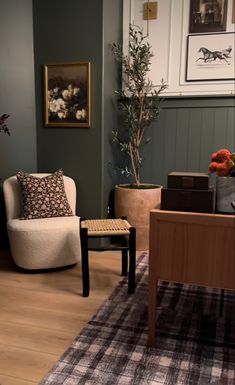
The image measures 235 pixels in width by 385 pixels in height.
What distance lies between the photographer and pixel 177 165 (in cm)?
366

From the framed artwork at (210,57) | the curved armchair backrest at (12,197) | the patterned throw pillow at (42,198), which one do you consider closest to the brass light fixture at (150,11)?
the framed artwork at (210,57)

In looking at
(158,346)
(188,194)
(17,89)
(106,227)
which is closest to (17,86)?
Answer: (17,89)

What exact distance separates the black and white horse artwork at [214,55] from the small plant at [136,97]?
47cm

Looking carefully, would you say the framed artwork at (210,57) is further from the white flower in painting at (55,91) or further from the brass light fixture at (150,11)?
the white flower in painting at (55,91)

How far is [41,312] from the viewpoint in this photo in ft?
7.05

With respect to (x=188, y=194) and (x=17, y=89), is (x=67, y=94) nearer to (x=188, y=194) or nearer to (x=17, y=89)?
(x=17, y=89)

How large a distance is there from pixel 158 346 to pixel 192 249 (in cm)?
55

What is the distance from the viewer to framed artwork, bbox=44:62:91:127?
318 cm

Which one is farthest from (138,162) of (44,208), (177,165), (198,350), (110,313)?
(198,350)

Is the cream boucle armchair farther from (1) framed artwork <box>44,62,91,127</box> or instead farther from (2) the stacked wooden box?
(2) the stacked wooden box

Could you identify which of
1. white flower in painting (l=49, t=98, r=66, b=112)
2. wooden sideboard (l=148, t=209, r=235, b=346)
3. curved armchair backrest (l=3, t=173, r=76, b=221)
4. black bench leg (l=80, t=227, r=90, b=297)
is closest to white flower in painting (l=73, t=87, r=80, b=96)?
white flower in painting (l=49, t=98, r=66, b=112)

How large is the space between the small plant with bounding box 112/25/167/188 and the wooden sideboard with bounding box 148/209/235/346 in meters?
1.72

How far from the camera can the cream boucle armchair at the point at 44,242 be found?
2.67 m

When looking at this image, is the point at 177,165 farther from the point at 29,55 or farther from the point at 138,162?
the point at 29,55
